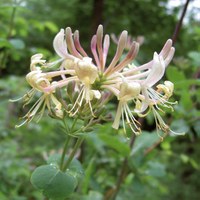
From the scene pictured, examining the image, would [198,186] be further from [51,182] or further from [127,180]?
[51,182]

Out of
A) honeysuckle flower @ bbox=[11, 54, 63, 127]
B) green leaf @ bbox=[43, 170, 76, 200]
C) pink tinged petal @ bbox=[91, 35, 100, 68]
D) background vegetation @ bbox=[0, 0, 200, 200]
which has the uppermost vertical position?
pink tinged petal @ bbox=[91, 35, 100, 68]

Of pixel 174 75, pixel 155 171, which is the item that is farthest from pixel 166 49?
pixel 155 171

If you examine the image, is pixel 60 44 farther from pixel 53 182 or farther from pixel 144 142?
pixel 144 142

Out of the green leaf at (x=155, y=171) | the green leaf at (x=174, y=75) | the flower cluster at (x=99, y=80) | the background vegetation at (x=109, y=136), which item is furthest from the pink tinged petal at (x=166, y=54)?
the green leaf at (x=155, y=171)

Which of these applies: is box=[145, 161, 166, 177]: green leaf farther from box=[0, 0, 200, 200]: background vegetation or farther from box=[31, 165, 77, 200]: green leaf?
box=[31, 165, 77, 200]: green leaf

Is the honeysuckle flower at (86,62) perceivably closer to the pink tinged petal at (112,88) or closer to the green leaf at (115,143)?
the pink tinged petal at (112,88)

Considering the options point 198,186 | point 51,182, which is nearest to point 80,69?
point 51,182

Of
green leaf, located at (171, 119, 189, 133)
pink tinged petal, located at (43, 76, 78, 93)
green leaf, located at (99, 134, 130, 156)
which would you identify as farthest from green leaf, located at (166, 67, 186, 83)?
pink tinged petal, located at (43, 76, 78, 93)

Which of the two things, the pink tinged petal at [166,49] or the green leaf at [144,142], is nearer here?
the pink tinged petal at [166,49]
